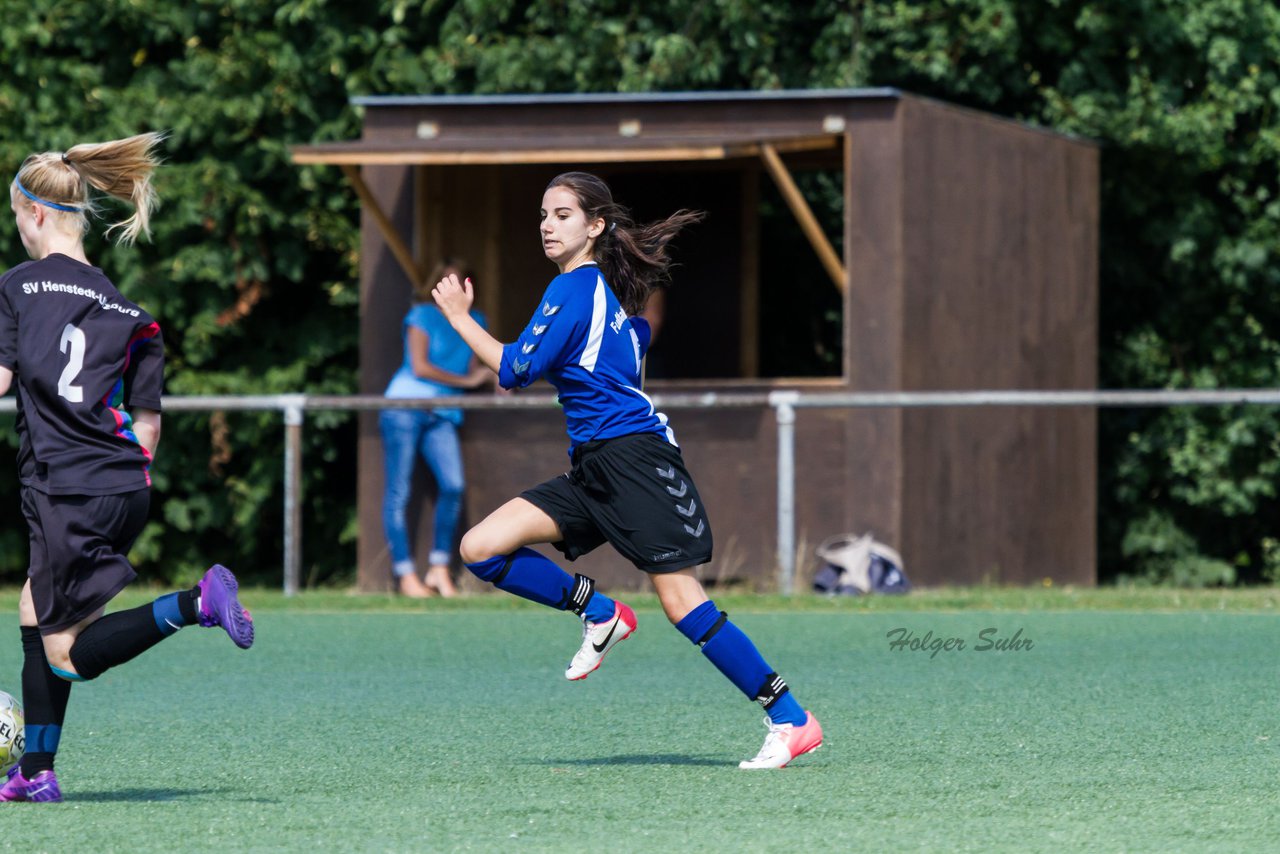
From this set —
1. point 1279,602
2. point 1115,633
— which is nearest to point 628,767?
point 1115,633

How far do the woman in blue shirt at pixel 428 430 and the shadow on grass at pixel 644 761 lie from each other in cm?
593

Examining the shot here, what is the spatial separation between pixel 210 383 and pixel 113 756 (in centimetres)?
764

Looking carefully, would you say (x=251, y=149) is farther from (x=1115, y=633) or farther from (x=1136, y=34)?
(x=1115, y=633)

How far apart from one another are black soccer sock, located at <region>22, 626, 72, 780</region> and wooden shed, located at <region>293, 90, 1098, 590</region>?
670 cm

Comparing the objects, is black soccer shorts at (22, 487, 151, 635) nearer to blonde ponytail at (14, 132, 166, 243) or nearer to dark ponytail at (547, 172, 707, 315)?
blonde ponytail at (14, 132, 166, 243)

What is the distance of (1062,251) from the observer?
Result: 12.9 m

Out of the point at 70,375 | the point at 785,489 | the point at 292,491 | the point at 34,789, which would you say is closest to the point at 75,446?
the point at 70,375

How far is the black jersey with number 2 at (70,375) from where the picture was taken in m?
4.99

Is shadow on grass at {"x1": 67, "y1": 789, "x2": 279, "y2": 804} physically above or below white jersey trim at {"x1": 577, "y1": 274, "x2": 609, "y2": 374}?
below

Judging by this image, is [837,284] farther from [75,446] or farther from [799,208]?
[75,446]

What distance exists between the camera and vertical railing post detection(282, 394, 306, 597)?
11.2 meters

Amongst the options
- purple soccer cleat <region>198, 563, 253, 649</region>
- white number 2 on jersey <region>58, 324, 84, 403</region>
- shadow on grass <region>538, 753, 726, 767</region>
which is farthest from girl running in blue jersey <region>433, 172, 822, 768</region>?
white number 2 on jersey <region>58, 324, 84, 403</region>

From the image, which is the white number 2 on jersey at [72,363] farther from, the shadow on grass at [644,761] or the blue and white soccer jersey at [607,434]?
the shadow on grass at [644,761]

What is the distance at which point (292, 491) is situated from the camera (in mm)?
11273
